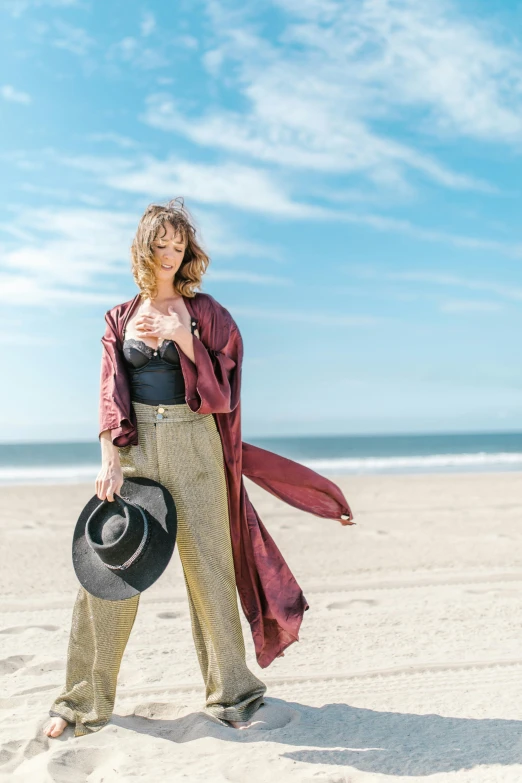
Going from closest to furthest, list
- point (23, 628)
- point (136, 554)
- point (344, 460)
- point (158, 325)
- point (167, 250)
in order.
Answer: point (136, 554), point (158, 325), point (167, 250), point (23, 628), point (344, 460)

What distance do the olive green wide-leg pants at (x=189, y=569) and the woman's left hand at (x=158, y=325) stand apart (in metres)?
0.32

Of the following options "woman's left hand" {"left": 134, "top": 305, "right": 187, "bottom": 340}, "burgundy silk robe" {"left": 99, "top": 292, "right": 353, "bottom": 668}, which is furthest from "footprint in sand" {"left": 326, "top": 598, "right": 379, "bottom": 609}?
"woman's left hand" {"left": 134, "top": 305, "right": 187, "bottom": 340}

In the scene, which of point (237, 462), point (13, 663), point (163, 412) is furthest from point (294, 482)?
point (13, 663)

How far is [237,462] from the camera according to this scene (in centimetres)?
325

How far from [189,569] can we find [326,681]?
1109mm

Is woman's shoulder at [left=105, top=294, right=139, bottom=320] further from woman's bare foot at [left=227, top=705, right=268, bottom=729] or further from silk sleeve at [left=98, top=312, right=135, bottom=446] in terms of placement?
woman's bare foot at [left=227, top=705, right=268, bottom=729]

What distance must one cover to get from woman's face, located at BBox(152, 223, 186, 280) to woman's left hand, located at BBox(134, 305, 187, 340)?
20cm

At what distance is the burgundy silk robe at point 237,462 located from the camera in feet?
9.94

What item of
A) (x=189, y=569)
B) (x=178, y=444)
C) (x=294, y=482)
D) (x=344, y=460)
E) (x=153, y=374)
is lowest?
(x=344, y=460)

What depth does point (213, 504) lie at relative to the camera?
3.14m

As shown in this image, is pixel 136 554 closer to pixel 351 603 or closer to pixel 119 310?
pixel 119 310

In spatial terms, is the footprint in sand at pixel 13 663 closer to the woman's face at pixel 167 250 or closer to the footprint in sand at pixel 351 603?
the footprint in sand at pixel 351 603

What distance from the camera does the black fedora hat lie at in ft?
9.54

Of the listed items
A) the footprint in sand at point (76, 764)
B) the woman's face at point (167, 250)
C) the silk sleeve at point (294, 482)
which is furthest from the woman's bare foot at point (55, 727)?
the woman's face at point (167, 250)
